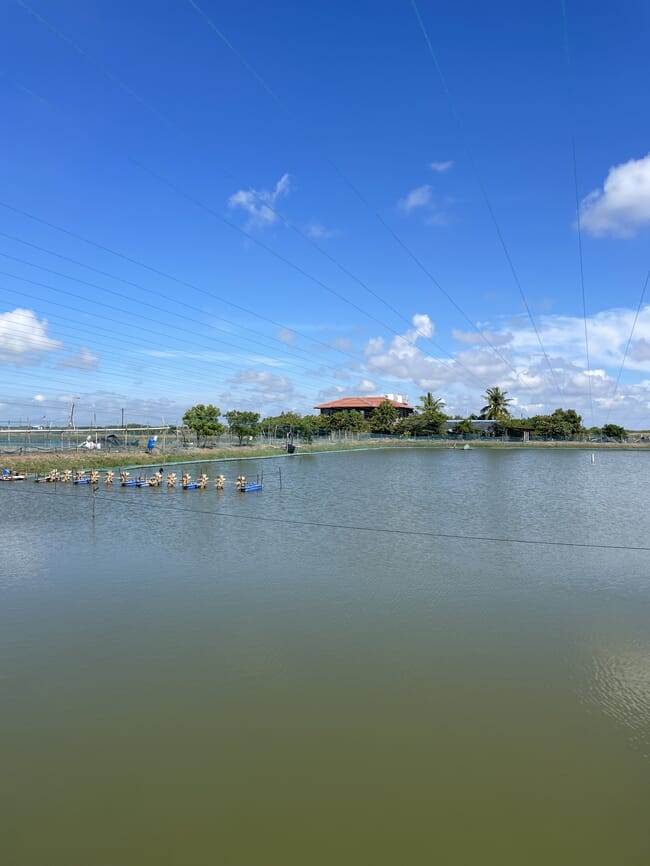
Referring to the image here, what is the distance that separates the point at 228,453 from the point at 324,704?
136ft

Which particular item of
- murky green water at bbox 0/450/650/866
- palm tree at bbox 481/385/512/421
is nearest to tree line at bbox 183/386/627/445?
palm tree at bbox 481/385/512/421

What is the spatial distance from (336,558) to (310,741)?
25.6 feet

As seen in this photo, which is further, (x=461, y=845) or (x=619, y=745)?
(x=619, y=745)

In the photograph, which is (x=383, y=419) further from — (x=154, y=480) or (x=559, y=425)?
(x=154, y=480)

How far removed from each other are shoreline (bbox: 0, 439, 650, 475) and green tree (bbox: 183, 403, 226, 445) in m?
2.28

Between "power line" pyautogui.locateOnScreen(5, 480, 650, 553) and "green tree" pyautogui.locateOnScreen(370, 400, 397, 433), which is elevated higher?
"green tree" pyautogui.locateOnScreen(370, 400, 397, 433)

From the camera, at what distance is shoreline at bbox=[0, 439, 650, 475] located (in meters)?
34.7

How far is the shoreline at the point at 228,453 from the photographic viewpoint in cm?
3466

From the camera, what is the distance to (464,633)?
9.18 meters

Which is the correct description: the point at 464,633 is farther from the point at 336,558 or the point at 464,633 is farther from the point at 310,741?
Answer: the point at 336,558

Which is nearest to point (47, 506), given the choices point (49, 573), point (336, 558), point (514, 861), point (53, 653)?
point (49, 573)

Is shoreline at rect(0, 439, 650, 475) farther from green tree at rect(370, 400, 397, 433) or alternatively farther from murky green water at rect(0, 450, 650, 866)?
murky green water at rect(0, 450, 650, 866)

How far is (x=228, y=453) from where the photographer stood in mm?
47625

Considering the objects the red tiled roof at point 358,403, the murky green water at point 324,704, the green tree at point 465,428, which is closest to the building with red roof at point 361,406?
the red tiled roof at point 358,403
